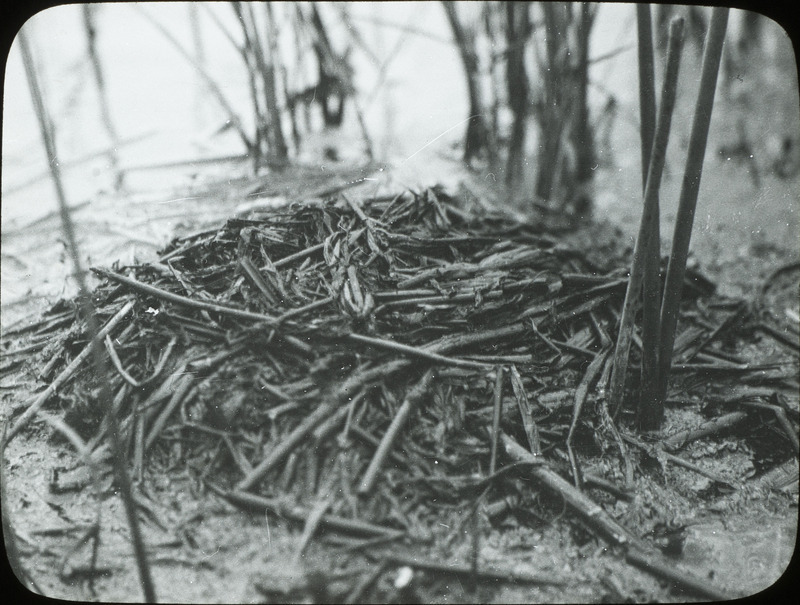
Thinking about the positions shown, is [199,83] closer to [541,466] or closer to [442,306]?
[442,306]

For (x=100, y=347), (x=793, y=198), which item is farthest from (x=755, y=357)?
(x=100, y=347)

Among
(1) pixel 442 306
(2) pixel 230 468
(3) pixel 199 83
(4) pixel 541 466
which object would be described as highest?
(3) pixel 199 83

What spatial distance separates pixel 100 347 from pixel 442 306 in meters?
0.70

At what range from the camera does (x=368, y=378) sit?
3.49 feet

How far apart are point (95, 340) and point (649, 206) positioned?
1103 millimetres

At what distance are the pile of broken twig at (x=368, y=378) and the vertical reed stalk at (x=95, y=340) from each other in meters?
0.03

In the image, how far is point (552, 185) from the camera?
80.4 inches

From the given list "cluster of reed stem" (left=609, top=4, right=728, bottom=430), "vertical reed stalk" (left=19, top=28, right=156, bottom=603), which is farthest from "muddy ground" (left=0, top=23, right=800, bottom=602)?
"cluster of reed stem" (left=609, top=4, right=728, bottom=430)

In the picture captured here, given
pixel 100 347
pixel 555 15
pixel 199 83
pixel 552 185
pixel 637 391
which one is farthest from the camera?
pixel 552 185

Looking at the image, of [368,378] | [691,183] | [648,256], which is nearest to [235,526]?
[368,378]

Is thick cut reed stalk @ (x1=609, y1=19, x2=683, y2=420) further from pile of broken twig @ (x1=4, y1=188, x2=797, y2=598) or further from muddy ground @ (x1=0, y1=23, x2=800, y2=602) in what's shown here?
muddy ground @ (x1=0, y1=23, x2=800, y2=602)

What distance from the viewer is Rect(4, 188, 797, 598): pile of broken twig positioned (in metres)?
1.01

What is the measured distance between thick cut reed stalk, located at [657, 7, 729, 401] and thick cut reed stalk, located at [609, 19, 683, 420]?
0.07m

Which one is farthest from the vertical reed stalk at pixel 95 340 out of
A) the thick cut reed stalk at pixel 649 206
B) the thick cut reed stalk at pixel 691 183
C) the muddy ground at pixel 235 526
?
the thick cut reed stalk at pixel 691 183
